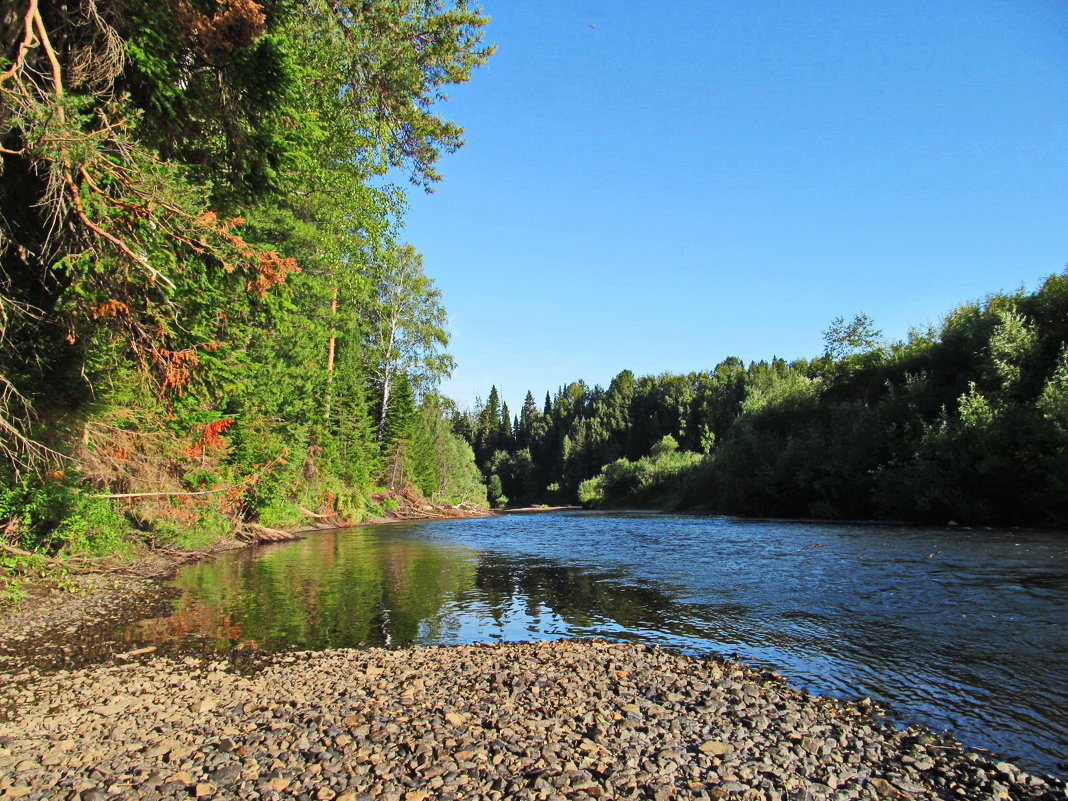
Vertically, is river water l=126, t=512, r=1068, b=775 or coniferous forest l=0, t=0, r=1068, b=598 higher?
coniferous forest l=0, t=0, r=1068, b=598

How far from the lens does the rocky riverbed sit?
453 centimetres

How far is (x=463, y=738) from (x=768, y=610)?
292 inches

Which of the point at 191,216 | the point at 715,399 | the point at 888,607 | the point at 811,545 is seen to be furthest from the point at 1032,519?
the point at 715,399

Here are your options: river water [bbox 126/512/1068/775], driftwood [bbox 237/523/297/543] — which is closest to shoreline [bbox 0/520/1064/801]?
river water [bbox 126/512/1068/775]

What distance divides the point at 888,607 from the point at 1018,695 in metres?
4.23

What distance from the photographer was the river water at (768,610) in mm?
6730

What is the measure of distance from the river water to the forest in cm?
319

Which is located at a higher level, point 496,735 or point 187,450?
point 187,450

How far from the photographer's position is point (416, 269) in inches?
1788

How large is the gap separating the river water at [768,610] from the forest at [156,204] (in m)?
3.19

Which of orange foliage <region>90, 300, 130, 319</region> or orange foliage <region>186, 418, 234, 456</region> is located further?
orange foliage <region>186, 418, 234, 456</region>

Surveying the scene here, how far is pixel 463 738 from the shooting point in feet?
17.4

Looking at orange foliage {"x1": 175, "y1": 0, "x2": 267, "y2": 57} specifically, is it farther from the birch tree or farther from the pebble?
the birch tree

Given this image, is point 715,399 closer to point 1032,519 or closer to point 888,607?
point 1032,519
